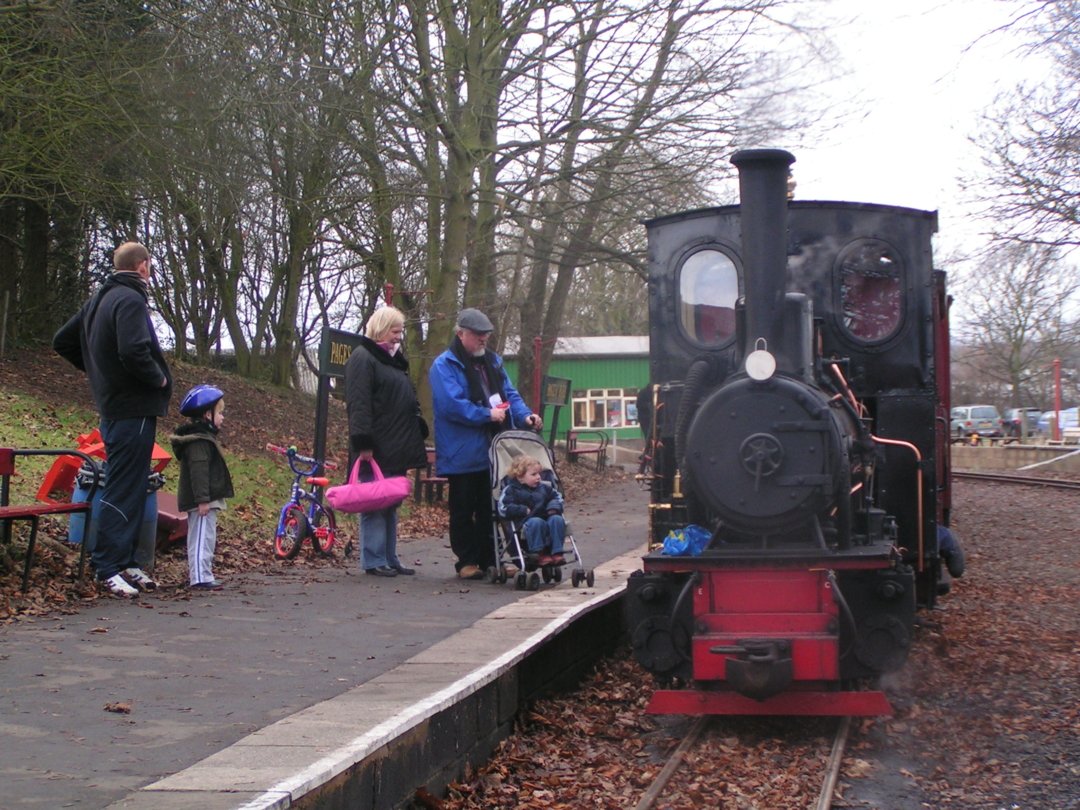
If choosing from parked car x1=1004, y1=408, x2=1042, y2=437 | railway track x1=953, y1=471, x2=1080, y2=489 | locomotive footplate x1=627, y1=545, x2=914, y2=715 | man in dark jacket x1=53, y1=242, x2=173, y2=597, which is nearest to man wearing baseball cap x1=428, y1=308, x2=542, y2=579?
man in dark jacket x1=53, y1=242, x2=173, y2=597

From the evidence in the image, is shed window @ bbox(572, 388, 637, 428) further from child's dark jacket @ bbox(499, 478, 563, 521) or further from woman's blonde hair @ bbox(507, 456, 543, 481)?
woman's blonde hair @ bbox(507, 456, 543, 481)

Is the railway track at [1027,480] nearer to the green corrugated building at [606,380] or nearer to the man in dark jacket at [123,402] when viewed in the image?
the man in dark jacket at [123,402]

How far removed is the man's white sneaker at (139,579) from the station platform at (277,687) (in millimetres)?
146

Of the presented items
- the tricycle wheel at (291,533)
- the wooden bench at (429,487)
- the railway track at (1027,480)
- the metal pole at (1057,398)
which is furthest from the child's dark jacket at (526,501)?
the metal pole at (1057,398)

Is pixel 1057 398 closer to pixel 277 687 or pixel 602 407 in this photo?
pixel 602 407

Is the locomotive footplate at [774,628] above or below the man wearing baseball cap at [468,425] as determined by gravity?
below

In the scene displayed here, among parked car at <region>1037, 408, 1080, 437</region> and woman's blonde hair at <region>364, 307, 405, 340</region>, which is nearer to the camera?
woman's blonde hair at <region>364, 307, 405, 340</region>

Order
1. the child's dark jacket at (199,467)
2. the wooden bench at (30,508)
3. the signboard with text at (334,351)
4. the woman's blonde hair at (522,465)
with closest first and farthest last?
the wooden bench at (30,508)
the child's dark jacket at (199,467)
the woman's blonde hair at (522,465)
the signboard with text at (334,351)

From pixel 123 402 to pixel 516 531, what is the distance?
2724 mm

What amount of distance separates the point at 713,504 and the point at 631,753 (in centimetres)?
128

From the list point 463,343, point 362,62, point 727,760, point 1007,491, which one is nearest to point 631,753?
point 727,760

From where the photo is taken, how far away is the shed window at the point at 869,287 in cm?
785

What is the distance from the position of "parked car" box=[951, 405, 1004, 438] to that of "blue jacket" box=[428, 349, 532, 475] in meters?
53.7

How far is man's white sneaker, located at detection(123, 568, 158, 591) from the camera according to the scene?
7559 mm
